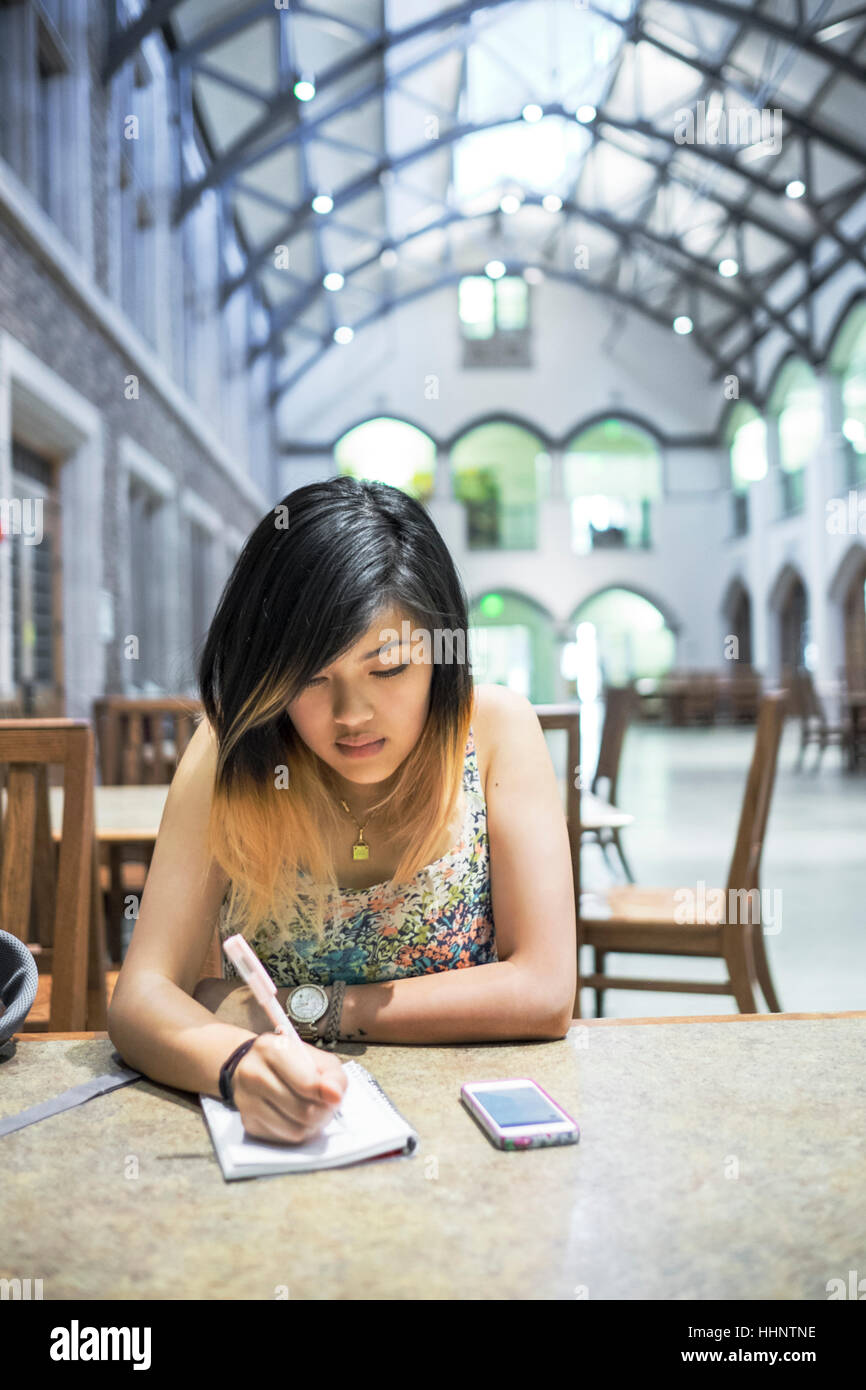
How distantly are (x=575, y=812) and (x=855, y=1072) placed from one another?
1.43m

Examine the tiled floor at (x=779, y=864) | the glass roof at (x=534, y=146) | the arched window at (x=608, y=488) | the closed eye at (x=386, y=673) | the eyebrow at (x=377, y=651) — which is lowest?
the tiled floor at (x=779, y=864)

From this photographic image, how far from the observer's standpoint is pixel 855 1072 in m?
1.02

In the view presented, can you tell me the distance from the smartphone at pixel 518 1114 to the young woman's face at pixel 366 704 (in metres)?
0.34

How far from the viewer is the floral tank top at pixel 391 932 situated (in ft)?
4.13

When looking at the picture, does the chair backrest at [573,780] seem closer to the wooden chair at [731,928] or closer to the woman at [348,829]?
the wooden chair at [731,928]

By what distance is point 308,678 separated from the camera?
1109 mm

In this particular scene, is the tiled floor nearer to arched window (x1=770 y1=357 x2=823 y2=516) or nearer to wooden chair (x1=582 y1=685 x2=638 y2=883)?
wooden chair (x1=582 y1=685 x2=638 y2=883)

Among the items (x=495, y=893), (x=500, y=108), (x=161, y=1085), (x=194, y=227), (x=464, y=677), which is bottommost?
(x=161, y=1085)

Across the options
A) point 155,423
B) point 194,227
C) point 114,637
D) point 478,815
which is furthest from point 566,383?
point 478,815

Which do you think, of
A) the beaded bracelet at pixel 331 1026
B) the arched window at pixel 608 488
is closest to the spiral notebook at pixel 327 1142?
the beaded bracelet at pixel 331 1026

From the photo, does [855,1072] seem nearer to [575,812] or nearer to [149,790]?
[575,812]

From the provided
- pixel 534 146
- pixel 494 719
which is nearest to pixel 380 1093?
pixel 494 719

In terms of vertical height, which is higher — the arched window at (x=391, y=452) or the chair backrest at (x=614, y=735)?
the arched window at (x=391, y=452)

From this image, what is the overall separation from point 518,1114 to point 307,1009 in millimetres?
310
